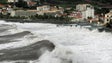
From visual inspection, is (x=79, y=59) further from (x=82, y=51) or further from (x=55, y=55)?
(x=82, y=51)

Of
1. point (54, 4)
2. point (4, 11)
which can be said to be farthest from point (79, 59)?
point (54, 4)

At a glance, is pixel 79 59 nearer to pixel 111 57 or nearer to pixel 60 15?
pixel 111 57

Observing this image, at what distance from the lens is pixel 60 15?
98000mm

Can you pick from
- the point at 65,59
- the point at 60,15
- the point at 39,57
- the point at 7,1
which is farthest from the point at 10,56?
the point at 7,1

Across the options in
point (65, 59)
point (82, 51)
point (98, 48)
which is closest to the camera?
point (65, 59)

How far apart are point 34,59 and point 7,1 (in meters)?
113

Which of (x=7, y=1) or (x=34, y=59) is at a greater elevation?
(x=34, y=59)

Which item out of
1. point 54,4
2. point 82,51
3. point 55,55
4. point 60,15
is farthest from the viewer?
point 54,4

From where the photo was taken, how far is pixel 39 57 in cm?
1948

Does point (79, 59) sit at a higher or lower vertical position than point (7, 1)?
higher

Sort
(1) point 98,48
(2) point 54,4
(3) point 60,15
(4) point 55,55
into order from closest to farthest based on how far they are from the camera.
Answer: (4) point 55,55 < (1) point 98,48 < (3) point 60,15 < (2) point 54,4

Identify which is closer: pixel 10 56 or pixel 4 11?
pixel 10 56

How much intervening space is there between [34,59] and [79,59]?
2.21 m

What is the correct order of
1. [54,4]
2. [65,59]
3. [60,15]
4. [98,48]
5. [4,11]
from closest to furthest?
[65,59] < [98,48] < [60,15] < [4,11] < [54,4]
